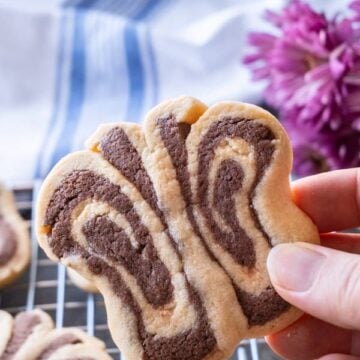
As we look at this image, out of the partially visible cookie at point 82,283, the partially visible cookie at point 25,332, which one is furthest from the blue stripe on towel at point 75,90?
the partially visible cookie at point 25,332

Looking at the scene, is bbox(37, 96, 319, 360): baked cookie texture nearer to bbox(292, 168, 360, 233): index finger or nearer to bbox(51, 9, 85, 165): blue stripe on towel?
bbox(292, 168, 360, 233): index finger

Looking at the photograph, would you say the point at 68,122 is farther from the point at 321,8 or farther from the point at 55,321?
the point at 321,8

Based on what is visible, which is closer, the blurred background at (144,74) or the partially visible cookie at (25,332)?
the partially visible cookie at (25,332)

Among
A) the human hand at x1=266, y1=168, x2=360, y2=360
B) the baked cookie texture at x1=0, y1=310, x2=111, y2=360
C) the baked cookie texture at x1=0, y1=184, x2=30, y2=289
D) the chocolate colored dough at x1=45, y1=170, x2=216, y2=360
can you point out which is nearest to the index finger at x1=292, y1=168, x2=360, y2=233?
the human hand at x1=266, y1=168, x2=360, y2=360

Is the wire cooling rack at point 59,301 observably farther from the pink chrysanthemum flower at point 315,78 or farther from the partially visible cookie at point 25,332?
the pink chrysanthemum flower at point 315,78

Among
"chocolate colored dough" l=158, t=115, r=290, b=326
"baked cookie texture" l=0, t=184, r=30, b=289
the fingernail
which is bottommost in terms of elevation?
"baked cookie texture" l=0, t=184, r=30, b=289

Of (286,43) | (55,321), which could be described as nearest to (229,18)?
(286,43)

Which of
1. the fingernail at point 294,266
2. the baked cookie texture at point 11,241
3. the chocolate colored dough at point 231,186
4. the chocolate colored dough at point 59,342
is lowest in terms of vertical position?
the chocolate colored dough at point 59,342

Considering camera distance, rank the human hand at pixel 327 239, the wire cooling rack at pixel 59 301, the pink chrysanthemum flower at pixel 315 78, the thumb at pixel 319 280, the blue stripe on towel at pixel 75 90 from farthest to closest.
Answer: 1. the blue stripe on towel at pixel 75 90
2. the pink chrysanthemum flower at pixel 315 78
3. the wire cooling rack at pixel 59 301
4. the human hand at pixel 327 239
5. the thumb at pixel 319 280
